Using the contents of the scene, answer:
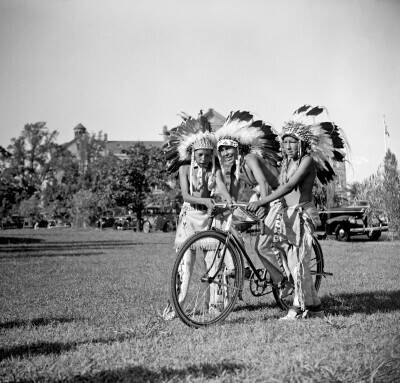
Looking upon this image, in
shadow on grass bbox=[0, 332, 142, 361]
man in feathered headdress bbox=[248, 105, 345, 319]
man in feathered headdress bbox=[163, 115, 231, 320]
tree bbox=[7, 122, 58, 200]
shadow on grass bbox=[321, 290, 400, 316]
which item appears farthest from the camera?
tree bbox=[7, 122, 58, 200]

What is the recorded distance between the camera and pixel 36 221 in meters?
59.1

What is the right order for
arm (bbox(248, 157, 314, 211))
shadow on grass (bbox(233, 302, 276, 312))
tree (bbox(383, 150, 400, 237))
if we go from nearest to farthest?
arm (bbox(248, 157, 314, 211)), shadow on grass (bbox(233, 302, 276, 312)), tree (bbox(383, 150, 400, 237))

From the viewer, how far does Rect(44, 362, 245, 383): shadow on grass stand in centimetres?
307

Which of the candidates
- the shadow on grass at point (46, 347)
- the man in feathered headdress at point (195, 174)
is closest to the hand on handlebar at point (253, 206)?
the man in feathered headdress at point (195, 174)

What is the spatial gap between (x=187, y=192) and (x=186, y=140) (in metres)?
0.60

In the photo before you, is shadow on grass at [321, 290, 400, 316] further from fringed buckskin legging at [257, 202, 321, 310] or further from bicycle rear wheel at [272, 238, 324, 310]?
fringed buckskin legging at [257, 202, 321, 310]

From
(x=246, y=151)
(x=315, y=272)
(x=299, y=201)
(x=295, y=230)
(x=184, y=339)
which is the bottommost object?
(x=184, y=339)

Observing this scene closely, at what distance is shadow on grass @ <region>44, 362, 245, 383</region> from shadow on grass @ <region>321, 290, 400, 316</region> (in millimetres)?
2340

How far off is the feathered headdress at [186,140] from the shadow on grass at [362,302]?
230 cm

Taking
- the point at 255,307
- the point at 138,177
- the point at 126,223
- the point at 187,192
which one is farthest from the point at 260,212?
the point at 126,223

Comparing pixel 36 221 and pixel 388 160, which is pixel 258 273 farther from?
pixel 36 221

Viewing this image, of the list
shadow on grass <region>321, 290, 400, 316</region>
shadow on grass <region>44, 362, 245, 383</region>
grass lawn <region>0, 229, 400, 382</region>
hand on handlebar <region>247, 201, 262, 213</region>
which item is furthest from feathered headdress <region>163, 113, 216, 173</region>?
shadow on grass <region>44, 362, 245, 383</region>

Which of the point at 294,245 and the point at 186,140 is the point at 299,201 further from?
the point at 186,140

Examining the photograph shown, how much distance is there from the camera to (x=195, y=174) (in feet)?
17.5
